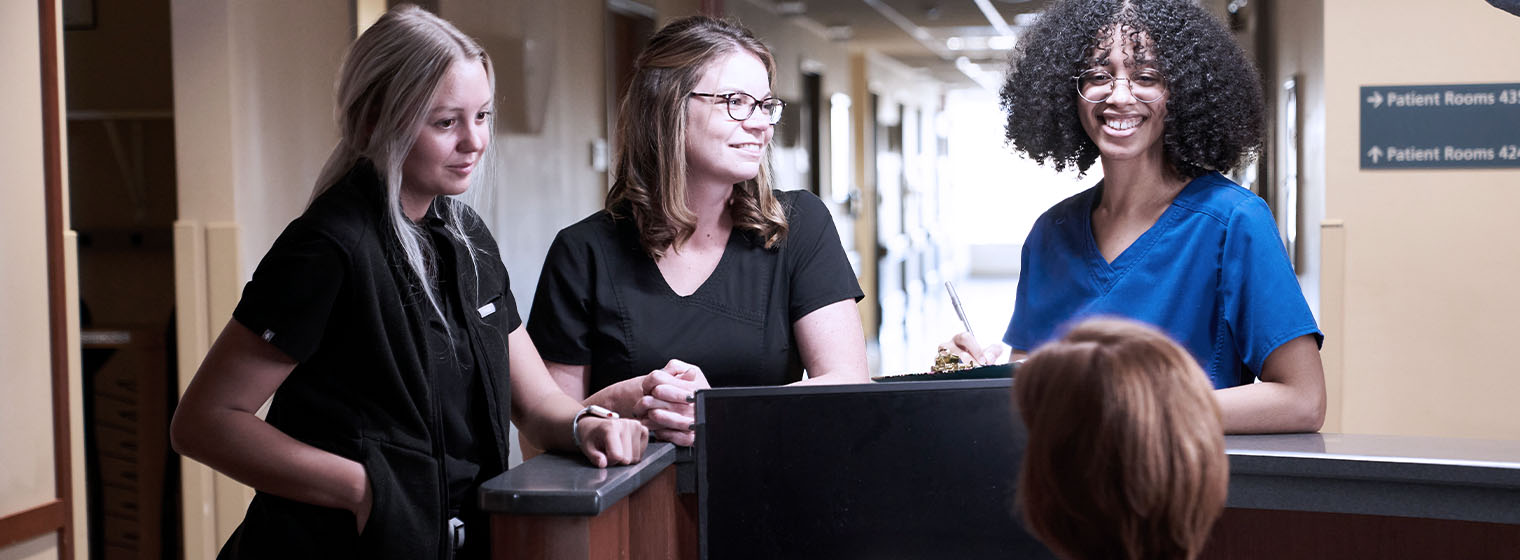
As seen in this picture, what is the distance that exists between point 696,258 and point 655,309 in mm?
113

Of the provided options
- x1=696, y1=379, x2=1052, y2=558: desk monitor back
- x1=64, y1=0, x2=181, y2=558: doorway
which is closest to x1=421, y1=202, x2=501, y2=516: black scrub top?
x1=696, y1=379, x2=1052, y2=558: desk monitor back

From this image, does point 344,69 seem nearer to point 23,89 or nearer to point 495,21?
point 23,89

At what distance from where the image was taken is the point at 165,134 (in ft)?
14.6

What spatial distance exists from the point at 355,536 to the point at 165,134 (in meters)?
3.54

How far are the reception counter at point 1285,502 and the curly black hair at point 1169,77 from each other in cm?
44

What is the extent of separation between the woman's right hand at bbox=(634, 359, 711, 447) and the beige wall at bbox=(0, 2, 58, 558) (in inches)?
72.3

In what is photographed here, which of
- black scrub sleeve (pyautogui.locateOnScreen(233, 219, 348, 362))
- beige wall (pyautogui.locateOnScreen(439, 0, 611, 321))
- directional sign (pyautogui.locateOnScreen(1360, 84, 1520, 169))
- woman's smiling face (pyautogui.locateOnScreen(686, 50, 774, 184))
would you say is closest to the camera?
black scrub sleeve (pyautogui.locateOnScreen(233, 219, 348, 362))

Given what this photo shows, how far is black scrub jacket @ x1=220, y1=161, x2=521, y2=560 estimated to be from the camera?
1.35 m

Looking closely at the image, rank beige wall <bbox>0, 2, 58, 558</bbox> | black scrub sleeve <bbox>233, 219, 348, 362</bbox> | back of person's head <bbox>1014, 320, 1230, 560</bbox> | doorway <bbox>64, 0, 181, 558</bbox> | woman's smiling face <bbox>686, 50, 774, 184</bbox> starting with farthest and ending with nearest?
doorway <bbox>64, 0, 181, 558</bbox>, beige wall <bbox>0, 2, 58, 558</bbox>, woman's smiling face <bbox>686, 50, 774, 184</bbox>, black scrub sleeve <bbox>233, 219, 348, 362</bbox>, back of person's head <bbox>1014, 320, 1230, 560</bbox>

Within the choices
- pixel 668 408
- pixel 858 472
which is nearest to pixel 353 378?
pixel 668 408

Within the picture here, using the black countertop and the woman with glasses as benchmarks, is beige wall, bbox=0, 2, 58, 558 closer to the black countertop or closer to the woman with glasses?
the woman with glasses

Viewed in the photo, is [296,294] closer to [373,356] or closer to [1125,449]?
[373,356]

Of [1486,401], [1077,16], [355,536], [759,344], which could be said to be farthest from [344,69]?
[1486,401]

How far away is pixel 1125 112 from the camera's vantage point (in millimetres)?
1766
